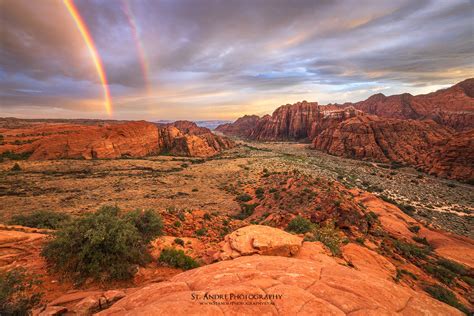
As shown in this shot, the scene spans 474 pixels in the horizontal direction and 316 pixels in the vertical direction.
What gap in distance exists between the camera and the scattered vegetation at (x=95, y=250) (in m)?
6.84

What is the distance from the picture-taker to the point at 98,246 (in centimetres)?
718

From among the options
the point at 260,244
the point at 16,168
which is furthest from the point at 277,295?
the point at 16,168

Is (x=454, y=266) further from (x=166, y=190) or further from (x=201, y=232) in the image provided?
(x=166, y=190)

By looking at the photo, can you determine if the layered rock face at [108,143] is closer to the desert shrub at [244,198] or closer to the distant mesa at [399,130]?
the desert shrub at [244,198]

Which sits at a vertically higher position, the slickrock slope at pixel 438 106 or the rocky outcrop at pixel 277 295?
the slickrock slope at pixel 438 106

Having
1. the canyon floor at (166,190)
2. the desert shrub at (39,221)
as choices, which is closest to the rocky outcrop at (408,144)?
the canyon floor at (166,190)

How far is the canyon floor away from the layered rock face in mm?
8185

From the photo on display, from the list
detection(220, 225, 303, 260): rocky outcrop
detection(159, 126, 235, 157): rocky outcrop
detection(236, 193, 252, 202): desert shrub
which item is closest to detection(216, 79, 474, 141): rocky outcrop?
detection(159, 126, 235, 157): rocky outcrop

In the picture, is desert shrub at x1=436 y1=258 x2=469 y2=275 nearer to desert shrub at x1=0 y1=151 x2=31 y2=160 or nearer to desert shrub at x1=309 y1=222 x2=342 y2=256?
desert shrub at x1=309 y1=222 x2=342 y2=256

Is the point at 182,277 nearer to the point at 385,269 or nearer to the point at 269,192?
the point at 385,269

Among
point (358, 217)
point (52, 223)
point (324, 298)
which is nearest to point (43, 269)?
point (52, 223)

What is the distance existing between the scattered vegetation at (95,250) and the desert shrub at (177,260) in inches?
28.0

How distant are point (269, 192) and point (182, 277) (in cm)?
1853

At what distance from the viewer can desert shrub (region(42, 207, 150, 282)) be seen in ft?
22.4
